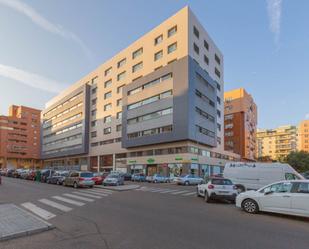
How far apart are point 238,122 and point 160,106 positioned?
156ft

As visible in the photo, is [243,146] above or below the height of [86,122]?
below

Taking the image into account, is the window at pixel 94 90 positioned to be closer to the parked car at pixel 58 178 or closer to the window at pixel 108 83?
the window at pixel 108 83

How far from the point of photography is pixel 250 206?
11648 millimetres

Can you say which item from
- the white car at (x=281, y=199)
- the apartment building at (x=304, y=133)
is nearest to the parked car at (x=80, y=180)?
the white car at (x=281, y=199)

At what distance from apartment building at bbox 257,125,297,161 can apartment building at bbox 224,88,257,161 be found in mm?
65692

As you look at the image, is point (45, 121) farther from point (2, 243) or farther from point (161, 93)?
point (2, 243)

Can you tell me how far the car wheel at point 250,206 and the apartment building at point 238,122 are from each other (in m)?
81.3

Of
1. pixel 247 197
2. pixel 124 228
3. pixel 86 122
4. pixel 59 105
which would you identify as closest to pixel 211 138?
pixel 86 122

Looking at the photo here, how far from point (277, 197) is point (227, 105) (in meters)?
87.5

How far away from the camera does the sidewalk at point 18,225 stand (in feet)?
23.9

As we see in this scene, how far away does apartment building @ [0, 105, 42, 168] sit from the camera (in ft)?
396

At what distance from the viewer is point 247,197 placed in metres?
11.9

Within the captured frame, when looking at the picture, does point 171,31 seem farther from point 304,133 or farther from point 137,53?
point 304,133

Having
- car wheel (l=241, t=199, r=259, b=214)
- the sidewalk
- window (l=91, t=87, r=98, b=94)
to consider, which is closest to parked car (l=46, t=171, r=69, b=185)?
the sidewalk
